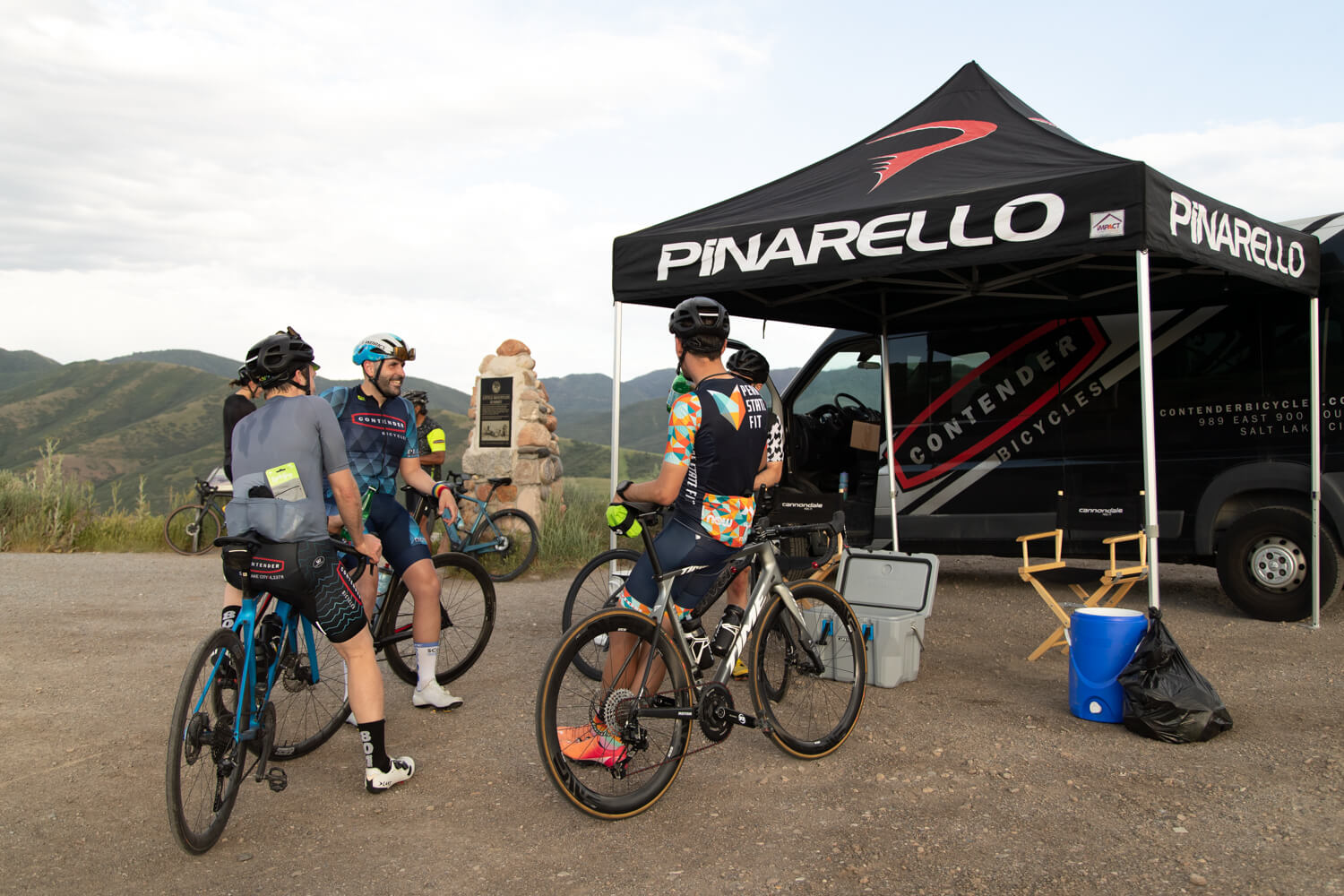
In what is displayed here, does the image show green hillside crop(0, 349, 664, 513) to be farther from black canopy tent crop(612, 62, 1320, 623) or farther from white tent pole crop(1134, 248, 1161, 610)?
white tent pole crop(1134, 248, 1161, 610)

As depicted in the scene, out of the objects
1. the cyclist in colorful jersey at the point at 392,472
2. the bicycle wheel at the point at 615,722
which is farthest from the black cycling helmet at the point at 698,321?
the cyclist in colorful jersey at the point at 392,472

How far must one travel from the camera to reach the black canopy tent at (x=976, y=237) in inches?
190

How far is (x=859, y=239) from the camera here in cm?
544

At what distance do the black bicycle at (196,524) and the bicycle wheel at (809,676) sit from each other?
9.96 meters

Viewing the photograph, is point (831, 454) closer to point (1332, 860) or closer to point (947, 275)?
point (947, 275)

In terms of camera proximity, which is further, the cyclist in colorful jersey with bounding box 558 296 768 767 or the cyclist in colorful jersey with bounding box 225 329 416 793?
the cyclist in colorful jersey with bounding box 558 296 768 767

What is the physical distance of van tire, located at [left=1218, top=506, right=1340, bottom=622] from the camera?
6559 mm

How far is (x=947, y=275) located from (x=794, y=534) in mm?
3711

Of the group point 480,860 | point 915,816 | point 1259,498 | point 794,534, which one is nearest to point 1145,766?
point 915,816

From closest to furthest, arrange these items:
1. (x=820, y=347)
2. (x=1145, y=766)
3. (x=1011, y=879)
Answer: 1. (x=1011, y=879)
2. (x=1145, y=766)
3. (x=820, y=347)

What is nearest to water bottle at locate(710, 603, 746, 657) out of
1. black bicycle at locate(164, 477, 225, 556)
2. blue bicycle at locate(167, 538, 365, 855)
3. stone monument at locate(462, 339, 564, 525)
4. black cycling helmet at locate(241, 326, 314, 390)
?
blue bicycle at locate(167, 538, 365, 855)

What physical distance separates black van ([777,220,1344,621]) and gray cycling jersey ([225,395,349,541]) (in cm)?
389

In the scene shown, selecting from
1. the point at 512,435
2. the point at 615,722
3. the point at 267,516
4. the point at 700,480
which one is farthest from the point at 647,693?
the point at 512,435

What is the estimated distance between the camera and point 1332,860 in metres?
3.01
